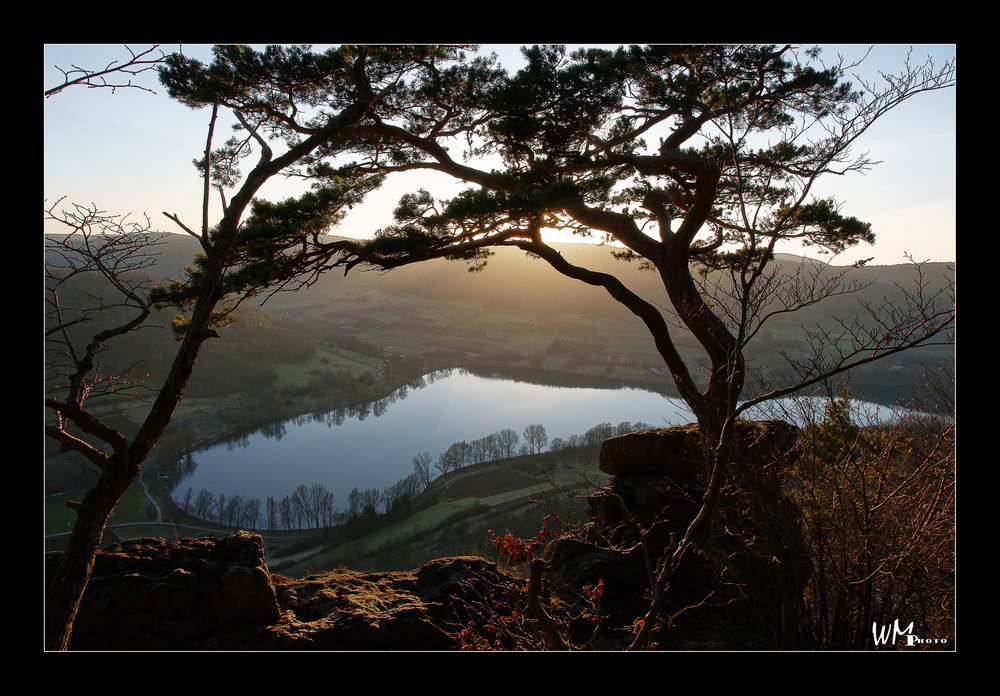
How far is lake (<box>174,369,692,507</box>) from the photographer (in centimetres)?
1859

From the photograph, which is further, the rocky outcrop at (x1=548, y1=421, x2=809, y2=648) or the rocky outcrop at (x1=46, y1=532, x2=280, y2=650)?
the rocky outcrop at (x1=548, y1=421, x2=809, y2=648)

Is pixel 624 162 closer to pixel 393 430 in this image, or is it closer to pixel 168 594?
pixel 168 594

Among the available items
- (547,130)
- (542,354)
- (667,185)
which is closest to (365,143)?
(547,130)

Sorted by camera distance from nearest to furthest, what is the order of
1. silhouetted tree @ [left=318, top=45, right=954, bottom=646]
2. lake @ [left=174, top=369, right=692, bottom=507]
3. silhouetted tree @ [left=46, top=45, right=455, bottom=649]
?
silhouetted tree @ [left=46, top=45, right=455, bottom=649], silhouetted tree @ [left=318, top=45, right=954, bottom=646], lake @ [left=174, top=369, right=692, bottom=507]

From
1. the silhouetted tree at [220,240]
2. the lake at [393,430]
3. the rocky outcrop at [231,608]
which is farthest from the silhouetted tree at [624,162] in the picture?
the lake at [393,430]

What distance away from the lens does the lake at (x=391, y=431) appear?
1859cm

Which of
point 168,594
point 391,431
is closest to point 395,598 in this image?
point 168,594

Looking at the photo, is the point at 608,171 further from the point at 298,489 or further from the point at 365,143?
the point at 298,489

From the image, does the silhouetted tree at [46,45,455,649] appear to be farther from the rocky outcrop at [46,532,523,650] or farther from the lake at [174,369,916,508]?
the lake at [174,369,916,508]

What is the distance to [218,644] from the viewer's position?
2.57m

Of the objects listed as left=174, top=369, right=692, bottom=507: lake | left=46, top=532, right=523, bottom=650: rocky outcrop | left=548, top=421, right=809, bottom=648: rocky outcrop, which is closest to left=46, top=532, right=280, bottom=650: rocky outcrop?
left=46, top=532, right=523, bottom=650: rocky outcrop

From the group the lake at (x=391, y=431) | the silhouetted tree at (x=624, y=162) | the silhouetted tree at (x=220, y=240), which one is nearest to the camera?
the silhouetted tree at (x=220, y=240)

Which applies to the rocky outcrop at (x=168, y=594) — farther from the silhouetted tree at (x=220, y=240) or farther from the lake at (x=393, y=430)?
the lake at (x=393, y=430)
